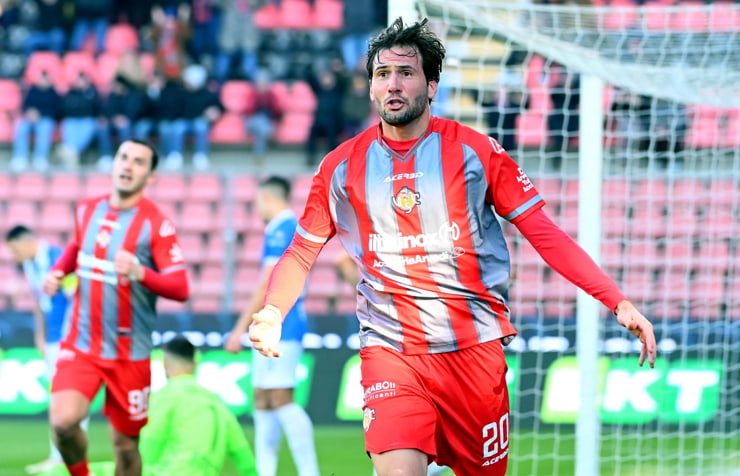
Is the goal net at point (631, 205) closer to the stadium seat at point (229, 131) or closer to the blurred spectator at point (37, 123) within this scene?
the stadium seat at point (229, 131)


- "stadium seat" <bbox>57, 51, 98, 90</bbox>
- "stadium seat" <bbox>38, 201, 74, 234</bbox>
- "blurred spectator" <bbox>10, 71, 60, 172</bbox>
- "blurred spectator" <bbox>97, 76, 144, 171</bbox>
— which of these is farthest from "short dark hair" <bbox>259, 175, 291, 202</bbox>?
"stadium seat" <bbox>57, 51, 98, 90</bbox>

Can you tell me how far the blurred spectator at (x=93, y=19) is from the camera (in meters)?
17.6

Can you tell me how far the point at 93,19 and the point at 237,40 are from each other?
7.98 ft

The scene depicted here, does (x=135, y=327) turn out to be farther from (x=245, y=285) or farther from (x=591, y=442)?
(x=245, y=285)

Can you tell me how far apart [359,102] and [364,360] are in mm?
10978

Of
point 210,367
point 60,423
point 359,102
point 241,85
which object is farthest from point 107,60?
point 60,423

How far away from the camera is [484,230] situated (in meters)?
4.25

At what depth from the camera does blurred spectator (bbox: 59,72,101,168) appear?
14969mm

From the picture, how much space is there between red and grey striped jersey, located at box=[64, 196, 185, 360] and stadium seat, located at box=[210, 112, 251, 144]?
9346 millimetres

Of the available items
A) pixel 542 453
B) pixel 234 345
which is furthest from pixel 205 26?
pixel 234 345

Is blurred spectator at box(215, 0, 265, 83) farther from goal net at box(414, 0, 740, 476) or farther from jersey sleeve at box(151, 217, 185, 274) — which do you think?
jersey sleeve at box(151, 217, 185, 274)

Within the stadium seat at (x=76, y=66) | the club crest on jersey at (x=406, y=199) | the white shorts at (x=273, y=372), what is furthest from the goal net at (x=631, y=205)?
the stadium seat at (x=76, y=66)

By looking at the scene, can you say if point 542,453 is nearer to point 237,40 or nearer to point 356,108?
point 356,108

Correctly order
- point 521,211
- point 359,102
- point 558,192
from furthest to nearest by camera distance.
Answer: point 359,102, point 558,192, point 521,211
